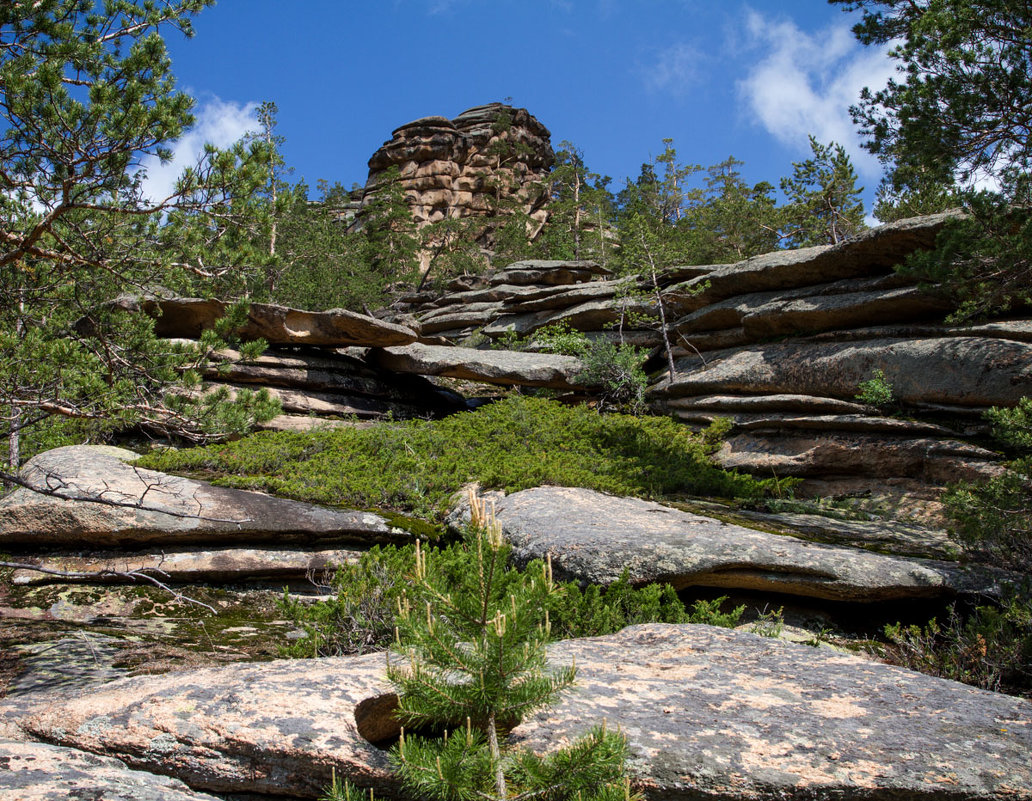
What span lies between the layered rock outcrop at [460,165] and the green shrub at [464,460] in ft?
120

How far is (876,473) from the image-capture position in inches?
453

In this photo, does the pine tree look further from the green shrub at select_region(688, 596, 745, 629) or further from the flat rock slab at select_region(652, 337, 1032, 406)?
the flat rock slab at select_region(652, 337, 1032, 406)

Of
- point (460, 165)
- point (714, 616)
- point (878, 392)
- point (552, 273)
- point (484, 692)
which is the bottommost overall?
point (714, 616)

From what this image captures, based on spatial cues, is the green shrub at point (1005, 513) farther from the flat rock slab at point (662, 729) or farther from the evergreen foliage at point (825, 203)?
the evergreen foliage at point (825, 203)

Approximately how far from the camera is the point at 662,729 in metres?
3.16

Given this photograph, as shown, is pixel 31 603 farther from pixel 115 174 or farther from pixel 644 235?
pixel 644 235

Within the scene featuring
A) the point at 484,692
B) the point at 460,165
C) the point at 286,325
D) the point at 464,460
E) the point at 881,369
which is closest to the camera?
the point at 484,692

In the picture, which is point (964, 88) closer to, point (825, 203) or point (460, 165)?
point (825, 203)

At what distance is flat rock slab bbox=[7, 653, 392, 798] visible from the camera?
3.04m

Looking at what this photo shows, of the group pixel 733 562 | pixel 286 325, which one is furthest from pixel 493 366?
pixel 733 562

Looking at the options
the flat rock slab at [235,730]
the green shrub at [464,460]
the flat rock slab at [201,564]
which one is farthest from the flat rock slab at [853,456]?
the flat rock slab at [235,730]

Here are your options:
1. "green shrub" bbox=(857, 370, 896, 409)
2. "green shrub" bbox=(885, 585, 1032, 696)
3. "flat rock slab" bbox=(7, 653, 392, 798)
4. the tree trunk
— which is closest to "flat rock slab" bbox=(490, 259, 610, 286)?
"green shrub" bbox=(857, 370, 896, 409)

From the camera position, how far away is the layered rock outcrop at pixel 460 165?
162 ft

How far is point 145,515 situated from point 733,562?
728cm
